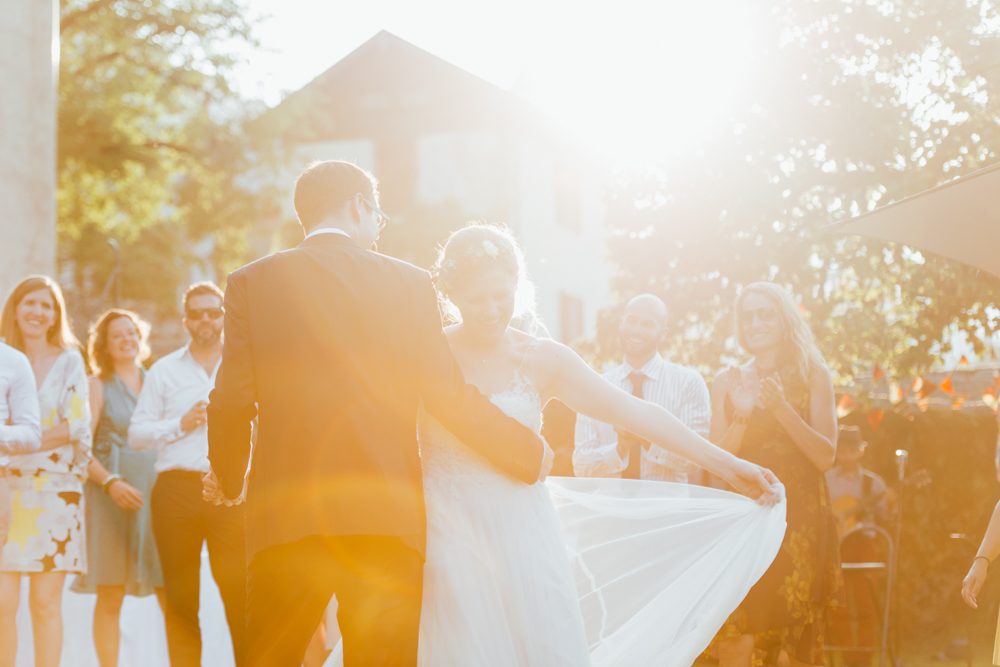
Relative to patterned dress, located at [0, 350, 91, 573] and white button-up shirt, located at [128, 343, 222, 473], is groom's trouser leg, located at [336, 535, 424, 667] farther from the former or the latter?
patterned dress, located at [0, 350, 91, 573]

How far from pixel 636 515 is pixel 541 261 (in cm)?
1907

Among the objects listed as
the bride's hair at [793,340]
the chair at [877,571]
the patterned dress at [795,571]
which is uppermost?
the bride's hair at [793,340]

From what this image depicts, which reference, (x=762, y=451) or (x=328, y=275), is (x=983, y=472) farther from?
(x=328, y=275)

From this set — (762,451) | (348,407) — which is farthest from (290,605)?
(762,451)

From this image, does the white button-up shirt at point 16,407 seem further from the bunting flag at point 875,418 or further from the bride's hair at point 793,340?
the bunting flag at point 875,418

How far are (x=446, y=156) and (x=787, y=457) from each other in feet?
66.3

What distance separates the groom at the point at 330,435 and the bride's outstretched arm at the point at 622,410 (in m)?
0.64

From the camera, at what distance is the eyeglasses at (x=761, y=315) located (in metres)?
4.68

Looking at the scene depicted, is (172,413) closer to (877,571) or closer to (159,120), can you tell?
(877,571)

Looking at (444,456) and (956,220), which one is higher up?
(956,220)

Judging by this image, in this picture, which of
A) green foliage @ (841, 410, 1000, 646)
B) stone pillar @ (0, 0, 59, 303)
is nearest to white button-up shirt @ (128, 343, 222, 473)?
stone pillar @ (0, 0, 59, 303)

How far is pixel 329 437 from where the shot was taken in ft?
8.95

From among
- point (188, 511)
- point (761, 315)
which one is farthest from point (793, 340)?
point (188, 511)

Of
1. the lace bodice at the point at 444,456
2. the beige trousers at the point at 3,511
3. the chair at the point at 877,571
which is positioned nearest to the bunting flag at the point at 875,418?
the chair at the point at 877,571
